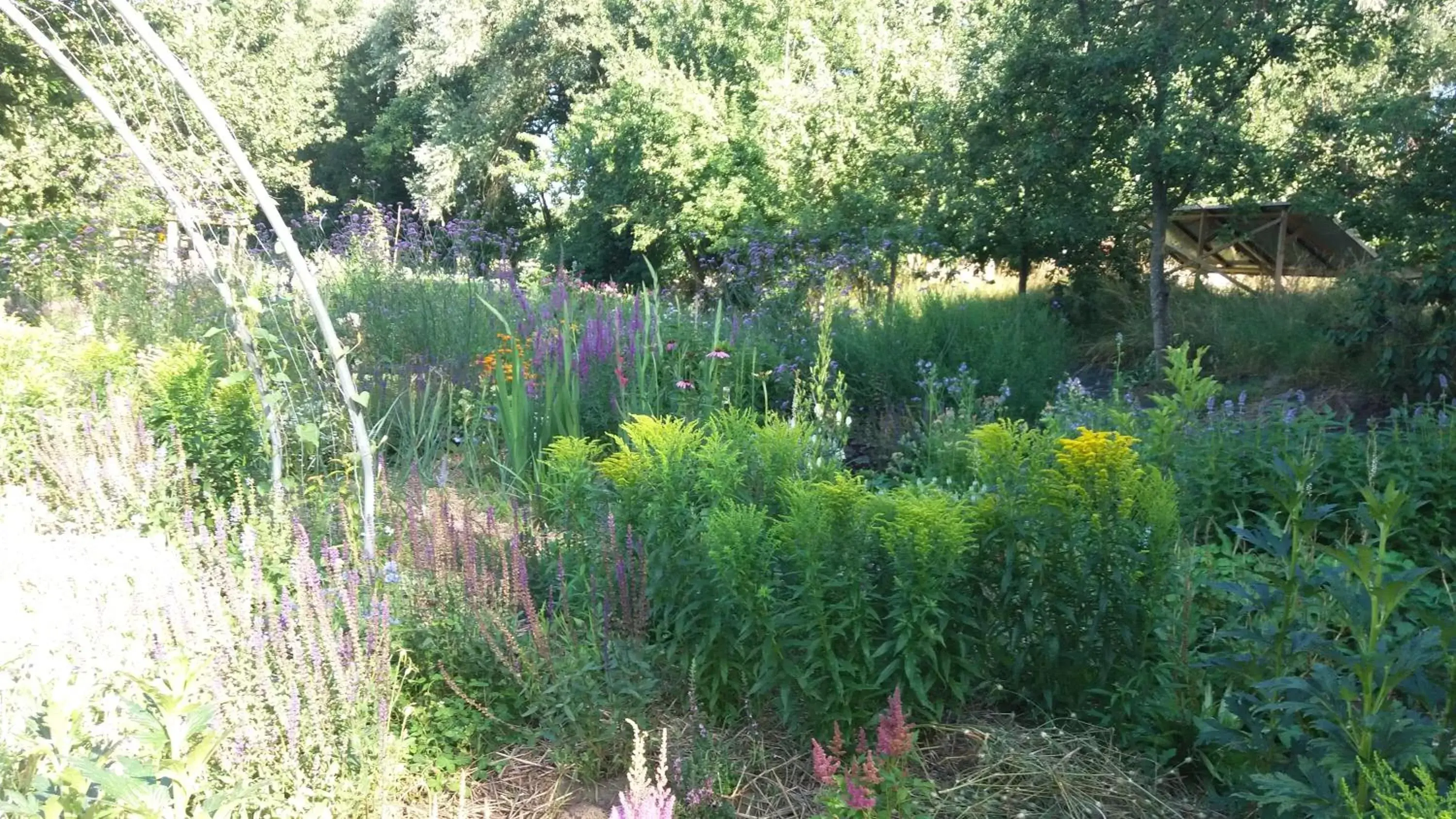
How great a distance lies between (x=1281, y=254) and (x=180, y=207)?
1168 cm

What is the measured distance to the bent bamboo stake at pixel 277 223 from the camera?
118 inches

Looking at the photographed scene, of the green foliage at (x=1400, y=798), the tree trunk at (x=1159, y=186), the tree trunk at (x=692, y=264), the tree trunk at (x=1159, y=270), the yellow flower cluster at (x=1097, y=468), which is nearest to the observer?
the green foliage at (x=1400, y=798)

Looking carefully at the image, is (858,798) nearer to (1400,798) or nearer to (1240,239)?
(1400,798)

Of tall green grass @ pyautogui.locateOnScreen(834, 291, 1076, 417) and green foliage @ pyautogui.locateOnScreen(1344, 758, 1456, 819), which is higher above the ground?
tall green grass @ pyautogui.locateOnScreen(834, 291, 1076, 417)

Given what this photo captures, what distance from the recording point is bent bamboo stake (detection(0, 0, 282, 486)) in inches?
136

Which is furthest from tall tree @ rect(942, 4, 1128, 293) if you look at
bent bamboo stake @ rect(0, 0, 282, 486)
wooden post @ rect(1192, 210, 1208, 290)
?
bent bamboo stake @ rect(0, 0, 282, 486)

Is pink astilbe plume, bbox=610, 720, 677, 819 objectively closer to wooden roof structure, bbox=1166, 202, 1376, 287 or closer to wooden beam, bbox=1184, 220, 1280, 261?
wooden roof structure, bbox=1166, 202, 1376, 287

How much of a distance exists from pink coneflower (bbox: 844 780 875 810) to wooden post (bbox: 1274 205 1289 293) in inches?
442

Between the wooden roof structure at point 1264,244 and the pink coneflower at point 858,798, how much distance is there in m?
9.95

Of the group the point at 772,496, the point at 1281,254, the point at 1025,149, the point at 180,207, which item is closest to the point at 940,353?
the point at 1025,149

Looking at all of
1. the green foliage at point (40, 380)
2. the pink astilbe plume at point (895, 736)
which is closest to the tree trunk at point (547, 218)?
the green foliage at point (40, 380)

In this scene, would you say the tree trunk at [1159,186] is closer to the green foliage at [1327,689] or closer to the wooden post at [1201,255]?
the wooden post at [1201,255]

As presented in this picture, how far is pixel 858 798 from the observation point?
1.67 metres

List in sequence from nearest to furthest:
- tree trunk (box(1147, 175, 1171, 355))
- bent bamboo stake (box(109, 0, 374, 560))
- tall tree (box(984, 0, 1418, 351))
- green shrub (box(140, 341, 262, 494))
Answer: bent bamboo stake (box(109, 0, 374, 560)) → green shrub (box(140, 341, 262, 494)) → tall tree (box(984, 0, 1418, 351)) → tree trunk (box(1147, 175, 1171, 355))
